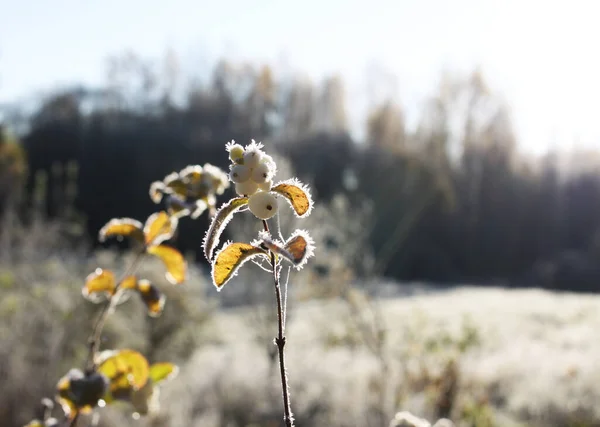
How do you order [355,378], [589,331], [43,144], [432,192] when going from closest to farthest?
[355,378] → [589,331] → [43,144] → [432,192]

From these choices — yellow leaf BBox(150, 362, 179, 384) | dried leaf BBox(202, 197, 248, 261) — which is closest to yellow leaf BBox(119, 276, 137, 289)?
yellow leaf BBox(150, 362, 179, 384)

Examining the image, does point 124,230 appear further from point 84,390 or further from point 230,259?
point 230,259

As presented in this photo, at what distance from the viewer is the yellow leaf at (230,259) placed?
16.3 inches

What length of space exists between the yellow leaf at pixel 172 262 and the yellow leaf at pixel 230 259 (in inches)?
15.1

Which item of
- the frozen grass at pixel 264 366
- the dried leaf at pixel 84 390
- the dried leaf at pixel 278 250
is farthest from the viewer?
the frozen grass at pixel 264 366

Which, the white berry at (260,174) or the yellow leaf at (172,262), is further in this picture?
the yellow leaf at (172,262)

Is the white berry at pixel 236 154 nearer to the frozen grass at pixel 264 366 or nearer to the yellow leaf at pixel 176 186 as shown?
the yellow leaf at pixel 176 186

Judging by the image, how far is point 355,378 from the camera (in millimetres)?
5578

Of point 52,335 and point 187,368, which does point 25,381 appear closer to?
point 52,335

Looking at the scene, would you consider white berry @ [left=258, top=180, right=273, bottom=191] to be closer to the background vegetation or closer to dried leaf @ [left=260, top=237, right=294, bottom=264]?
dried leaf @ [left=260, top=237, right=294, bottom=264]

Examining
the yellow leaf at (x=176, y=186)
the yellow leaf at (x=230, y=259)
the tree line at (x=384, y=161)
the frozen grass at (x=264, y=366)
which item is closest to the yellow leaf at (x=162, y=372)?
the yellow leaf at (x=176, y=186)

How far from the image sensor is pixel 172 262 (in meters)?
0.80

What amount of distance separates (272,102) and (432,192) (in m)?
6.89

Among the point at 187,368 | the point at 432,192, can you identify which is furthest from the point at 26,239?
the point at 432,192
